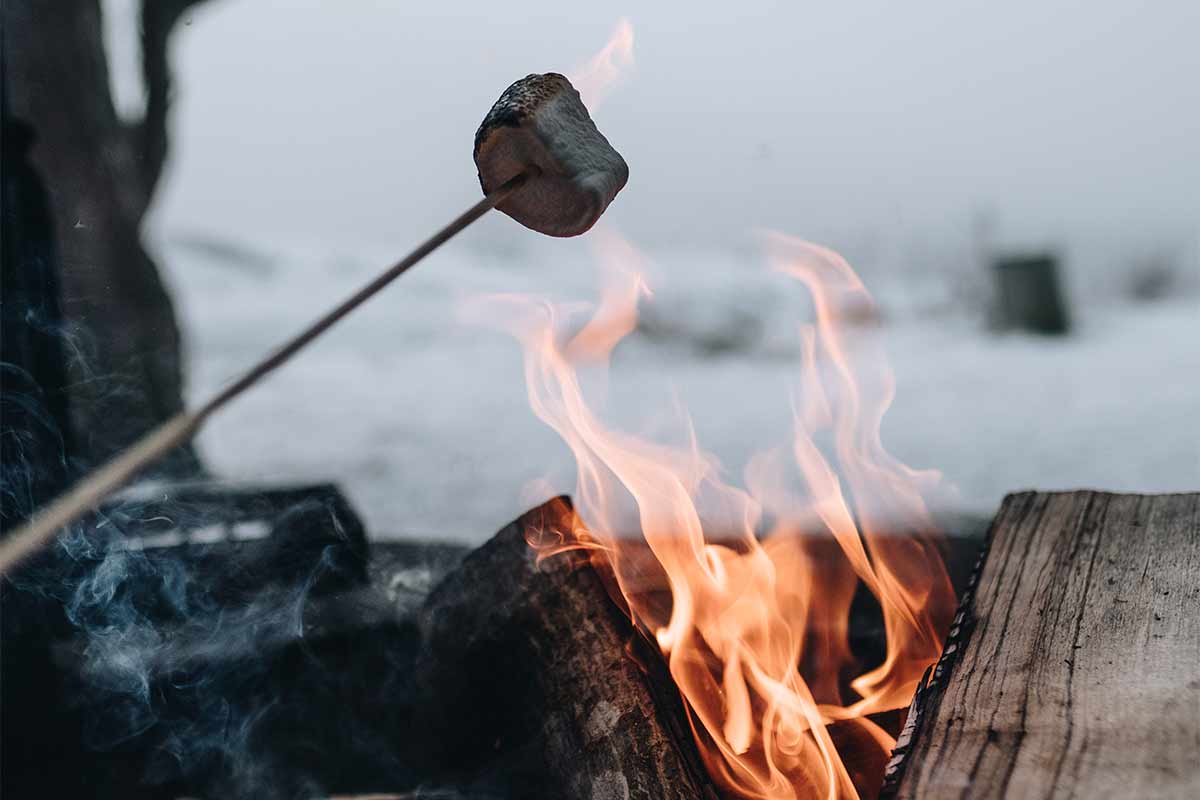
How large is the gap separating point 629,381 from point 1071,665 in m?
4.44

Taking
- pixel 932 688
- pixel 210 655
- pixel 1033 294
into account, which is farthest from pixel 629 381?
pixel 932 688

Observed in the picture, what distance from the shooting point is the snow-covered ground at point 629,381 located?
14.6 feet

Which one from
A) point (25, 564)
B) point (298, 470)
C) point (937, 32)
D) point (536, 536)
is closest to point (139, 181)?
point (298, 470)

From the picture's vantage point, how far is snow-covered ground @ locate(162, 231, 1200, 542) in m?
4.46

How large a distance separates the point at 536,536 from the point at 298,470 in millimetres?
3860

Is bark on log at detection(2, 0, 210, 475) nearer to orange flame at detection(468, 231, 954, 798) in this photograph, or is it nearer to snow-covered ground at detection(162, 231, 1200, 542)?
snow-covered ground at detection(162, 231, 1200, 542)

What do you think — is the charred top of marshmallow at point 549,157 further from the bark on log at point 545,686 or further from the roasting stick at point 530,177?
the bark on log at point 545,686

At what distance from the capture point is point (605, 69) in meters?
2.31

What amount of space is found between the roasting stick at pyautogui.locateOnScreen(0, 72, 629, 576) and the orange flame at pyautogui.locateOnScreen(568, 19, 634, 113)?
0.45m

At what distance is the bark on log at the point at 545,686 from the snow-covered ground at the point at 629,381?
178cm

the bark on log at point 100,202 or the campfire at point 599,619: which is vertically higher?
the bark on log at point 100,202

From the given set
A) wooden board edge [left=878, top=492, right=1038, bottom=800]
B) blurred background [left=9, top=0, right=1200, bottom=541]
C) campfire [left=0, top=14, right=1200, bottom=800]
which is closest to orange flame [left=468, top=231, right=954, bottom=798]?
campfire [left=0, top=14, right=1200, bottom=800]

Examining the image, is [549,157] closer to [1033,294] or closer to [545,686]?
[545,686]

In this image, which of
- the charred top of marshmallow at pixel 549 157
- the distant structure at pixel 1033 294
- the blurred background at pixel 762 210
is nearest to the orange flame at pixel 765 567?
the charred top of marshmallow at pixel 549 157
